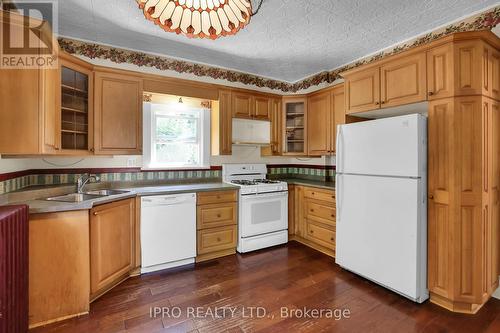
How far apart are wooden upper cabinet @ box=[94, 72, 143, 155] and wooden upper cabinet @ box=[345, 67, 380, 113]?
240cm

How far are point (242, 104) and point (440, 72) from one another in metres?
2.26

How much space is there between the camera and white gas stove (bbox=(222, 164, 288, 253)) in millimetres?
3121

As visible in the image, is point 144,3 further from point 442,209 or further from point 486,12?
point 486,12

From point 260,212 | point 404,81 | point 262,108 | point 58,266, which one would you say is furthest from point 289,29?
point 58,266

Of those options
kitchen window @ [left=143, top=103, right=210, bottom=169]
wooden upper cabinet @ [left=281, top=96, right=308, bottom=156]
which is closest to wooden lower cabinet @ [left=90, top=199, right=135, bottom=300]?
kitchen window @ [left=143, top=103, right=210, bottom=169]

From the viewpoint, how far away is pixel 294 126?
3881mm

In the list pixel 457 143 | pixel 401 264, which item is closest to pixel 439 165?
pixel 457 143

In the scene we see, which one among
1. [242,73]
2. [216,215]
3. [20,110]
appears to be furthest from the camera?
[242,73]

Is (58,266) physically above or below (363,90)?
below

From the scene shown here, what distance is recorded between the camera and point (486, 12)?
2.12 metres

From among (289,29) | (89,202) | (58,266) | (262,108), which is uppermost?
(289,29)

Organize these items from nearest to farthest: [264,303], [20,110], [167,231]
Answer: [20,110]
[264,303]
[167,231]

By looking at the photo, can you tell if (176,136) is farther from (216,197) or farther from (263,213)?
(263,213)

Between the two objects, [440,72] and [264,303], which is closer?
[440,72]
